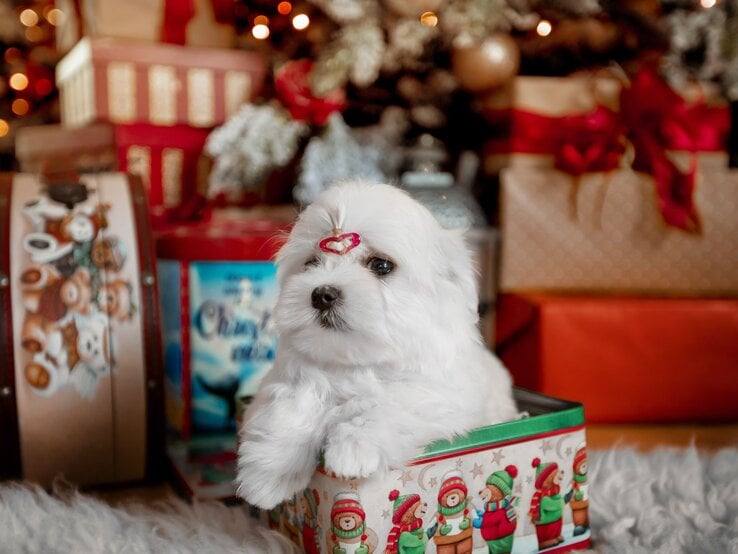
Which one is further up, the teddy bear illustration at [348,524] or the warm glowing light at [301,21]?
the warm glowing light at [301,21]

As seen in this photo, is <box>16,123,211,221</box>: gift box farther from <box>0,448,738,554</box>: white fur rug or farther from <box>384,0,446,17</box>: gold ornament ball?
<box>0,448,738,554</box>: white fur rug

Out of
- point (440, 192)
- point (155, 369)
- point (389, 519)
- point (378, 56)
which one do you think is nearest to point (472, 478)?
point (389, 519)

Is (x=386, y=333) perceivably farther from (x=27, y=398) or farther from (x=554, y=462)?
(x=27, y=398)

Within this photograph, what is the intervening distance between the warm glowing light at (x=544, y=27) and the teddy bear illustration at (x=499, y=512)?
4.45 ft

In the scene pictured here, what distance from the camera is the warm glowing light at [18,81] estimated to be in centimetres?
254

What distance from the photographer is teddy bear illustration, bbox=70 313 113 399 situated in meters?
1.25

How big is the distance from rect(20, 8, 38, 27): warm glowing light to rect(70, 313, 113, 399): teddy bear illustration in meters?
1.82

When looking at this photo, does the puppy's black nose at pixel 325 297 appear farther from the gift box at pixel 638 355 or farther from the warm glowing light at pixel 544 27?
the warm glowing light at pixel 544 27

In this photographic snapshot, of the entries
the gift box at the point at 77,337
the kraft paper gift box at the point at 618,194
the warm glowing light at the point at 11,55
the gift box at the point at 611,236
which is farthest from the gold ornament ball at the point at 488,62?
the warm glowing light at the point at 11,55

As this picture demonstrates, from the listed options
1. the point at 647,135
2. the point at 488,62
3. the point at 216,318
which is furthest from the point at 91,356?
the point at 647,135

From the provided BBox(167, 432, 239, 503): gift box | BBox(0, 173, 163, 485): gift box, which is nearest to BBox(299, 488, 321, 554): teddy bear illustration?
BBox(167, 432, 239, 503): gift box

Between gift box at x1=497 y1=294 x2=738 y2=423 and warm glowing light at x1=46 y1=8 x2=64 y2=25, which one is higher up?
warm glowing light at x1=46 y1=8 x2=64 y2=25

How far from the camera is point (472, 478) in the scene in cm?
93

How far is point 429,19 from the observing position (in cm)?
184
